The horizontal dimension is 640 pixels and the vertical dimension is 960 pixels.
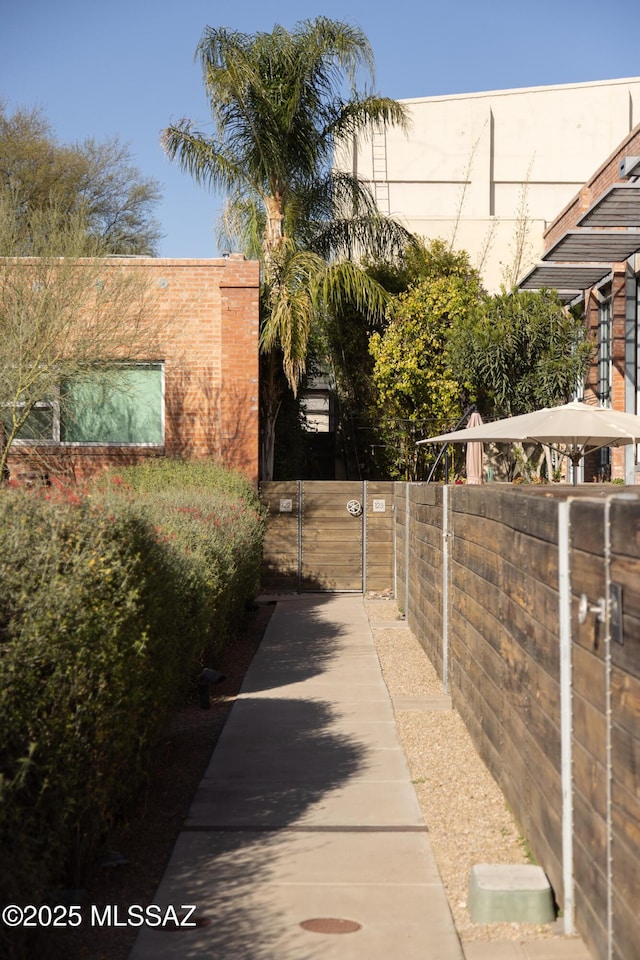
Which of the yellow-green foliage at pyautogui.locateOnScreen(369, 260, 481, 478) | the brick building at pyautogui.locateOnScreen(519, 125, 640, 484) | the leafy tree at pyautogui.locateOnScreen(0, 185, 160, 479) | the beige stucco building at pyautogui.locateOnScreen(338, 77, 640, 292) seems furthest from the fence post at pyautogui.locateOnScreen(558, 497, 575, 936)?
the beige stucco building at pyautogui.locateOnScreen(338, 77, 640, 292)

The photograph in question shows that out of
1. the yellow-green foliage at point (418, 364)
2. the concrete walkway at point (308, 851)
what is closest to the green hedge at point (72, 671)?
the concrete walkway at point (308, 851)

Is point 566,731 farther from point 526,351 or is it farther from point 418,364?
point 418,364

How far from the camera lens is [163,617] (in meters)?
5.79

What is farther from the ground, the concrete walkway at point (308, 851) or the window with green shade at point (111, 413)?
the window with green shade at point (111, 413)

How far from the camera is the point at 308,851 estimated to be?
5.18 meters

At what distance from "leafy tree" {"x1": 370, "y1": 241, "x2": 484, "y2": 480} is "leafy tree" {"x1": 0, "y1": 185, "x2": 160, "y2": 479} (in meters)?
6.51

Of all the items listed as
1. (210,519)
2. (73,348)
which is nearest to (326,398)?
(73,348)

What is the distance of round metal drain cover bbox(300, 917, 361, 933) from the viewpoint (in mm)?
4230

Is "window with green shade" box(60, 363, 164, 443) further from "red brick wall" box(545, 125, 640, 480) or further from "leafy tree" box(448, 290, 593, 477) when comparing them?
"red brick wall" box(545, 125, 640, 480)

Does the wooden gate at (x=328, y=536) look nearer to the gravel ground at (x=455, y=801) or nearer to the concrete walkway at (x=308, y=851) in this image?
the gravel ground at (x=455, y=801)

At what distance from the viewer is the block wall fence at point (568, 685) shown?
333cm

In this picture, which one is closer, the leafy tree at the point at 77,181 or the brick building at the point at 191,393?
the brick building at the point at 191,393

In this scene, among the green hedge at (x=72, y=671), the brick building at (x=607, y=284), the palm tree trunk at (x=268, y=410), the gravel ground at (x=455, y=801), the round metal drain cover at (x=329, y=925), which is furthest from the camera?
the palm tree trunk at (x=268, y=410)

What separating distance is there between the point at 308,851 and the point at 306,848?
0.05 meters
